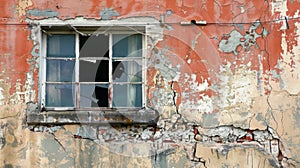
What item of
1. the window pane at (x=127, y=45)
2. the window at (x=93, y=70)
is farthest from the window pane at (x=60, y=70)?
the window pane at (x=127, y=45)

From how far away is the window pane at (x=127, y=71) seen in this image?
198 inches

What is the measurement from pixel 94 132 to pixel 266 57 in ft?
7.19

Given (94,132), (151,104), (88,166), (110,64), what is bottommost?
(88,166)

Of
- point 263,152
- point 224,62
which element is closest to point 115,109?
point 224,62

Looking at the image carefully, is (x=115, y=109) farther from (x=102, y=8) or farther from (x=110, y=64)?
(x=102, y=8)

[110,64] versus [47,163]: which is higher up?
[110,64]

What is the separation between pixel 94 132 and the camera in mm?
4852

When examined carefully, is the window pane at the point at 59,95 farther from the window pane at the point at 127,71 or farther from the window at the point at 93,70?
the window pane at the point at 127,71

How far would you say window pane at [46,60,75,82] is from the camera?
505 cm

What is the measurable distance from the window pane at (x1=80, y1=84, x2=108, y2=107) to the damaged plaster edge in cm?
74

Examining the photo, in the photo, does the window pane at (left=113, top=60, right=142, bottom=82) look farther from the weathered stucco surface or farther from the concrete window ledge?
the concrete window ledge

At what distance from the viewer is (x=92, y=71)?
16.6 ft

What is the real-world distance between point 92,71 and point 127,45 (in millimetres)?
528

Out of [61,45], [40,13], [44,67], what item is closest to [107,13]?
[61,45]
